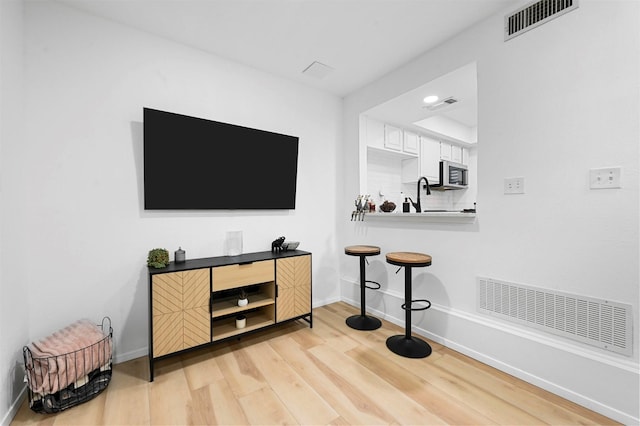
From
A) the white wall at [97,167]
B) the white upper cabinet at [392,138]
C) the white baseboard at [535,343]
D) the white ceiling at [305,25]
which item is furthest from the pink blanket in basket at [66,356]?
the white upper cabinet at [392,138]

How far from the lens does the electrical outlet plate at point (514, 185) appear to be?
6.22 ft

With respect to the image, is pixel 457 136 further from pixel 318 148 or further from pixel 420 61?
pixel 318 148

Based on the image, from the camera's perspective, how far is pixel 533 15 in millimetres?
1815

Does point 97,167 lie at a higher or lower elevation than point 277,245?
higher

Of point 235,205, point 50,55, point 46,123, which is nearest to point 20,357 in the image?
point 46,123

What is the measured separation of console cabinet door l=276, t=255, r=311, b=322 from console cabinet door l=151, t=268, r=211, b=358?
0.64m

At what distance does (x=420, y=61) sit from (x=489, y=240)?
176 centimetres

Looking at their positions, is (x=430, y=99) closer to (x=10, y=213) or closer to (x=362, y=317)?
(x=362, y=317)

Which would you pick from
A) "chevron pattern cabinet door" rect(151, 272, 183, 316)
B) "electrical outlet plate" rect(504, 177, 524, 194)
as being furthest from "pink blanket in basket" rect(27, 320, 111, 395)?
"electrical outlet plate" rect(504, 177, 524, 194)

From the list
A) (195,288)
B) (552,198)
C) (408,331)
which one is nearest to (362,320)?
(408,331)

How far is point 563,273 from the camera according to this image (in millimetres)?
1713

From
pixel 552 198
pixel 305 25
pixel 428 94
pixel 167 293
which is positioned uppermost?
pixel 305 25

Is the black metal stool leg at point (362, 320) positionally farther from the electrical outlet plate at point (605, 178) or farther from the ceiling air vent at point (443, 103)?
the ceiling air vent at point (443, 103)

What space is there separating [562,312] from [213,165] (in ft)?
9.24
